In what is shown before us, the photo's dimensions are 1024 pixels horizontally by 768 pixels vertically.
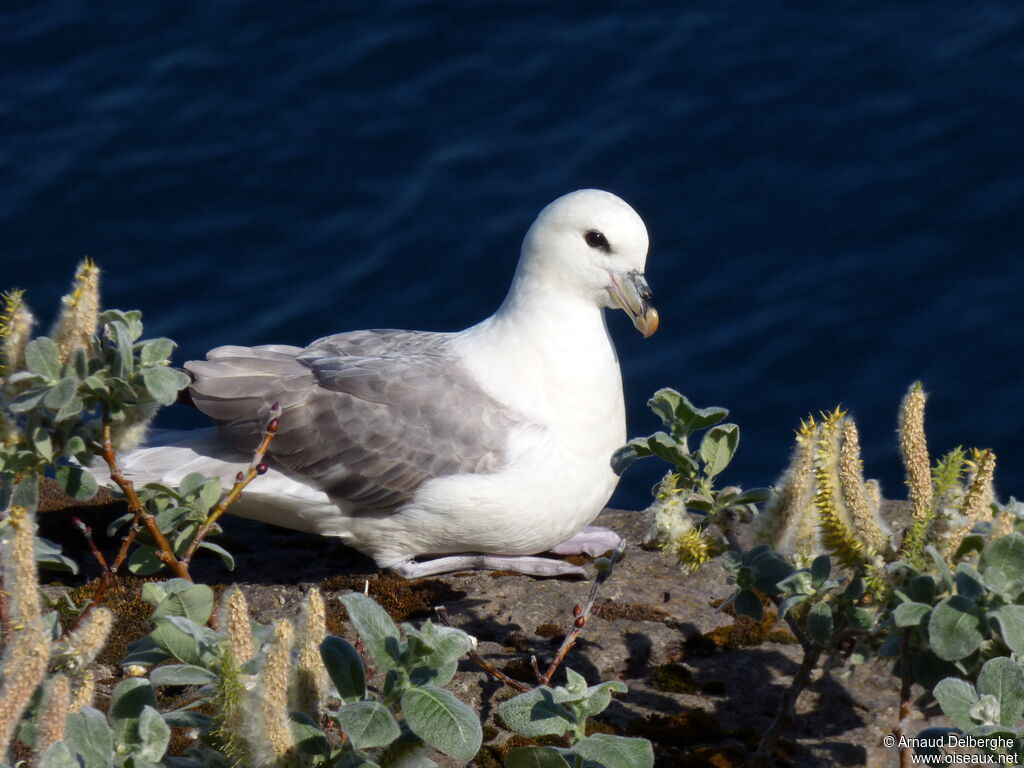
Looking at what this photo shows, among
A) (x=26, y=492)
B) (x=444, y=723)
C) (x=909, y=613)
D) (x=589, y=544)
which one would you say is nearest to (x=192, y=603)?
(x=26, y=492)

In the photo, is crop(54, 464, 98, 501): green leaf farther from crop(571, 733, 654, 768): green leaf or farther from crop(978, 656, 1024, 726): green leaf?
crop(978, 656, 1024, 726): green leaf

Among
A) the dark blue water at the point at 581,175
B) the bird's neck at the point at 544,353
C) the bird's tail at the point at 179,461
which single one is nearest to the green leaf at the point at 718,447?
the bird's neck at the point at 544,353

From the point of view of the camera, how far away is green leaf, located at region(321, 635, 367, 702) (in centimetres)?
213

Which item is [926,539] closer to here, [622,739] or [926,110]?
[622,739]

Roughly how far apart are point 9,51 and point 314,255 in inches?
120

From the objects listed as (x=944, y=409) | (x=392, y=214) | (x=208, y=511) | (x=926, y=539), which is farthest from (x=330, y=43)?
(x=926, y=539)

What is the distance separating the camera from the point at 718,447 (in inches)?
109

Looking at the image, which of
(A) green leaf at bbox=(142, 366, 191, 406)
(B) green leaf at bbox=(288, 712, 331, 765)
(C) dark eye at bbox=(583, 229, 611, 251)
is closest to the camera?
(B) green leaf at bbox=(288, 712, 331, 765)

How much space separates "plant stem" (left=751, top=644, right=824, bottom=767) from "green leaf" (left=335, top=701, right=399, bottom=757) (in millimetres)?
1114

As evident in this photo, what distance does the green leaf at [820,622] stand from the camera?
8.48 feet

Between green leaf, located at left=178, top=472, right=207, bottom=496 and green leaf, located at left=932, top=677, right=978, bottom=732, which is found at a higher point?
green leaf, located at left=178, top=472, right=207, bottom=496

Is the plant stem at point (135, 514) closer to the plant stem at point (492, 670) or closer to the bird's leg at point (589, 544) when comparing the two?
the plant stem at point (492, 670)

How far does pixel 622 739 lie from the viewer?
212cm

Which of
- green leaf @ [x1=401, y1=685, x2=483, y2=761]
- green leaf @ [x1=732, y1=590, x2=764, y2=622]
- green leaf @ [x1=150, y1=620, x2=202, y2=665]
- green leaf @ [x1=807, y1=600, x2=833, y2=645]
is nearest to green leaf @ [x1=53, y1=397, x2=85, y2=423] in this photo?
green leaf @ [x1=150, y1=620, x2=202, y2=665]
